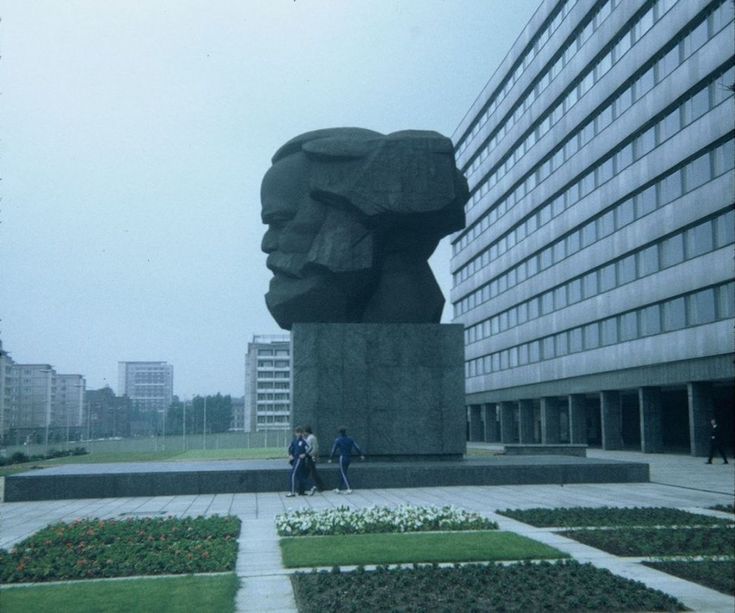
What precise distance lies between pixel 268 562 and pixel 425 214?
1315 cm

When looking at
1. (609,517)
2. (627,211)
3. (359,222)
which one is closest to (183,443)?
(627,211)

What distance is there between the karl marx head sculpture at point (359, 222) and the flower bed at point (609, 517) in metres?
8.99

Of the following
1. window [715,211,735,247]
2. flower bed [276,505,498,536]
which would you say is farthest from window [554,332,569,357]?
flower bed [276,505,498,536]

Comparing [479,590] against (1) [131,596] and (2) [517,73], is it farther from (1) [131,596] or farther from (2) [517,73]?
(2) [517,73]

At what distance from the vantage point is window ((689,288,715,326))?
3462 cm

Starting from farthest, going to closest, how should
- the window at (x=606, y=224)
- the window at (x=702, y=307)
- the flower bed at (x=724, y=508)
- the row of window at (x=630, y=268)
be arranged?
1. the window at (x=606, y=224)
2. the window at (x=702, y=307)
3. the row of window at (x=630, y=268)
4. the flower bed at (x=724, y=508)

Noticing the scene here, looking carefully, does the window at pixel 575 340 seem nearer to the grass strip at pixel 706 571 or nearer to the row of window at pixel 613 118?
the row of window at pixel 613 118

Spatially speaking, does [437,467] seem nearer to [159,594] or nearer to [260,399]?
[159,594]

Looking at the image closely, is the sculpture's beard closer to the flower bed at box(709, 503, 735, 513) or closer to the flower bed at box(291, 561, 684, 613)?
the flower bed at box(709, 503, 735, 513)

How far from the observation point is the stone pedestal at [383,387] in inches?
836

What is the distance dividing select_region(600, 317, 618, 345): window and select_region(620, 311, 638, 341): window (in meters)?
0.76

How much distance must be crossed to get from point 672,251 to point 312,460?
25.6 meters

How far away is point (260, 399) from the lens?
447 ft

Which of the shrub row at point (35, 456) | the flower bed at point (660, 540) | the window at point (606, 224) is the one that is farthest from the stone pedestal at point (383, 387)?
the shrub row at point (35, 456)
